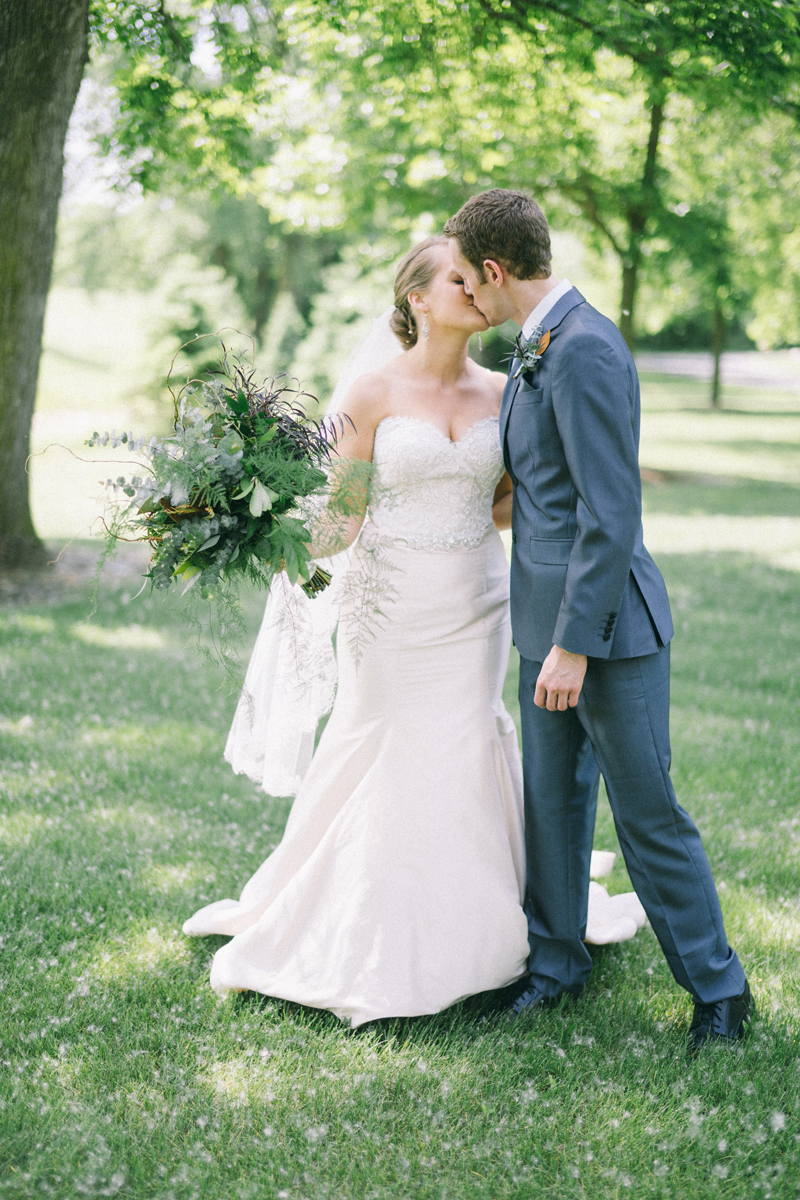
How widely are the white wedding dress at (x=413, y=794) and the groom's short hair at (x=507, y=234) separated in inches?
24.8

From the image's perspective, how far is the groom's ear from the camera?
323cm

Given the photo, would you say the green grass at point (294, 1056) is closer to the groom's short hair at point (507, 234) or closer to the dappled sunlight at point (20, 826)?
the dappled sunlight at point (20, 826)

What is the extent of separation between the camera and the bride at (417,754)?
11.4 feet

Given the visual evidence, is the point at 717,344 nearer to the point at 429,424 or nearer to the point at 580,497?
the point at 429,424

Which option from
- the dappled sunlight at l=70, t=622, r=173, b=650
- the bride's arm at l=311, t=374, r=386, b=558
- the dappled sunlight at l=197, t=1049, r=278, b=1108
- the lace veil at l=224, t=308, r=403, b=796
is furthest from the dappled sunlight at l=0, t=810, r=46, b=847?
the dappled sunlight at l=70, t=622, r=173, b=650

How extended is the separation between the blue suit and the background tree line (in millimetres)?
4074

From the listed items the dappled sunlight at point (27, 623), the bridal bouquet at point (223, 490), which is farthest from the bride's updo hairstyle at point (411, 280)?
the dappled sunlight at point (27, 623)

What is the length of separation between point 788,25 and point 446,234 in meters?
3.59

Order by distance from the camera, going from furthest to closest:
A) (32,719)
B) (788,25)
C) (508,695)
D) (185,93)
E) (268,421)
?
(185,93) < (508,695) < (32,719) < (788,25) < (268,421)

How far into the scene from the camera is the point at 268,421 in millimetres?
3139

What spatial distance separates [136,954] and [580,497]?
8.05 feet

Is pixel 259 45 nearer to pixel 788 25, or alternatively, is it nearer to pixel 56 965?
pixel 788 25

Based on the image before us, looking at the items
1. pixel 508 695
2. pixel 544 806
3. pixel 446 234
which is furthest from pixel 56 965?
pixel 508 695

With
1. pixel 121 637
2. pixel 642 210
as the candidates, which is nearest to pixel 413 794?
pixel 121 637
